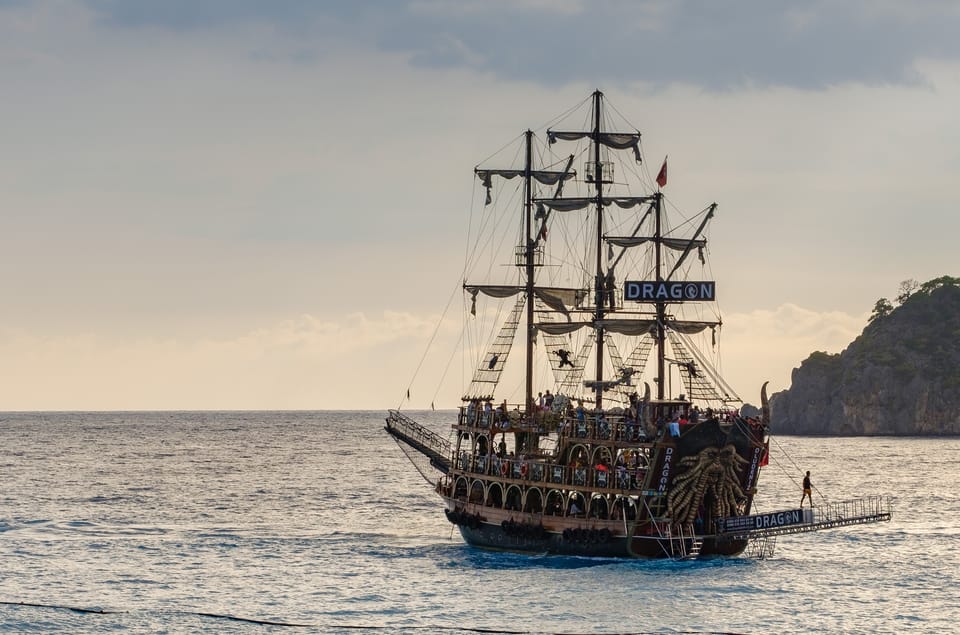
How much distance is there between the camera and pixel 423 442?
7719 centimetres

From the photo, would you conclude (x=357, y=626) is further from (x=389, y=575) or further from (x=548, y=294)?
(x=548, y=294)

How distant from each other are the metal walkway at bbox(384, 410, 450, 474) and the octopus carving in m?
17.4

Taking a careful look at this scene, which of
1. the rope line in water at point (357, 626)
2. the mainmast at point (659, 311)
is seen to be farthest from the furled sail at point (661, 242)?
the rope line in water at point (357, 626)

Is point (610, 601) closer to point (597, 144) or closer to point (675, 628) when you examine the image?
point (675, 628)

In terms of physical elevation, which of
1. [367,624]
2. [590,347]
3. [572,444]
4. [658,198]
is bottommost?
[367,624]

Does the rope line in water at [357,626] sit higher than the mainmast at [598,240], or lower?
lower

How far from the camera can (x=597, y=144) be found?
220 feet

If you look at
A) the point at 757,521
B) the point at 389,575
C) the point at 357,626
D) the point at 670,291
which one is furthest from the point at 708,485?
the point at 357,626

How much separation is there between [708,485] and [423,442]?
23100mm

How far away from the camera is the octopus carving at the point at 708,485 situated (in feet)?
188

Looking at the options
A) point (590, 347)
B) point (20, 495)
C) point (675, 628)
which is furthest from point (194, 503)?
point (675, 628)

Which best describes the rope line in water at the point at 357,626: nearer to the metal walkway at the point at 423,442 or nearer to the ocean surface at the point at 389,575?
the ocean surface at the point at 389,575

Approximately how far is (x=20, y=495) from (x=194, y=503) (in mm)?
13475

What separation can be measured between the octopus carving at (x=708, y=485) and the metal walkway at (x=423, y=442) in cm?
1741
